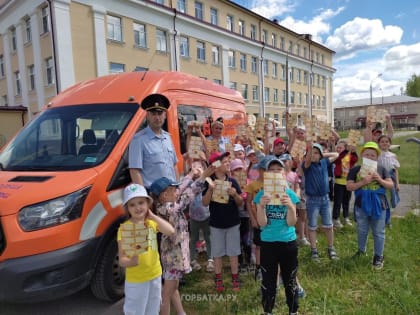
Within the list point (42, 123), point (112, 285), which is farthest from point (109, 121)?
point (112, 285)

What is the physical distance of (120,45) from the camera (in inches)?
794

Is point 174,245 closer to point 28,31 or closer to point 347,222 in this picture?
point 347,222

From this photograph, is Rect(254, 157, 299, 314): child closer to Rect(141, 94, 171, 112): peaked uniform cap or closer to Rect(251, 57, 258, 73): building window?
Rect(141, 94, 171, 112): peaked uniform cap

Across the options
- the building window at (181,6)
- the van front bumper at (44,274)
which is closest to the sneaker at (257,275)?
the van front bumper at (44,274)

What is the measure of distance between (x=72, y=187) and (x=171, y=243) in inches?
42.5

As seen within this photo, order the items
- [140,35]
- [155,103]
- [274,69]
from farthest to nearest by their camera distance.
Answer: [274,69] → [140,35] → [155,103]

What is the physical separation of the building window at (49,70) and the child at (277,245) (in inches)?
774

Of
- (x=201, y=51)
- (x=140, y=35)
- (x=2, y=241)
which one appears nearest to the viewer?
(x=2, y=241)

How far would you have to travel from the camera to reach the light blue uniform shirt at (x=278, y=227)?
2932 mm

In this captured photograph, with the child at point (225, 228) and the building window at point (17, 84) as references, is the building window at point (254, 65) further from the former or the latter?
the child at point (225, 228)

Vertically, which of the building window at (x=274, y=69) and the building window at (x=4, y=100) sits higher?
the building window at (x=274, y=69)

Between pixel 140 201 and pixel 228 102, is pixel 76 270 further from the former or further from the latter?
pixel 228 102

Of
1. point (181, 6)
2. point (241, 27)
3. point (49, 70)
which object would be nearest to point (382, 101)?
point (241, 27)

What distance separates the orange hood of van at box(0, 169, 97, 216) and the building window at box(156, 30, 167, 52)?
21.4 metres
